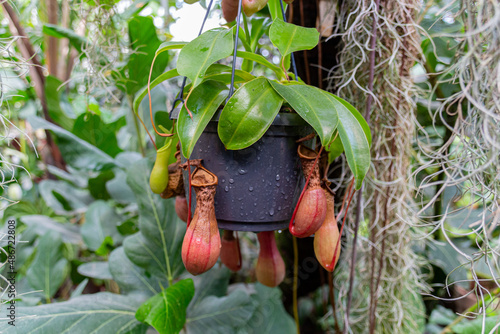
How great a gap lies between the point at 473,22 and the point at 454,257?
811 millimetres

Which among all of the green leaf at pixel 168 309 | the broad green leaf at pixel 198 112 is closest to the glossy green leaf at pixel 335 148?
the broad green leaf at pixel 198 112

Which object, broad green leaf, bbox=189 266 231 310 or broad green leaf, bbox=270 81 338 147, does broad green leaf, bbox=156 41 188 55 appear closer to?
broad green leaf, bbox=270 81 338 147

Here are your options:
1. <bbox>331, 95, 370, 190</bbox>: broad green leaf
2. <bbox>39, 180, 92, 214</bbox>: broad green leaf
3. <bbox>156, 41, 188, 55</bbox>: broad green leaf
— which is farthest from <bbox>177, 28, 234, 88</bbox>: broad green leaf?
<bbox>39, 180, 92, 214</bbox>: broad green leaf

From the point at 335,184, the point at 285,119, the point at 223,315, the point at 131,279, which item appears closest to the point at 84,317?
the point at 131,279

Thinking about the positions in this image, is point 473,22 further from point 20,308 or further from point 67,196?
point 67,196

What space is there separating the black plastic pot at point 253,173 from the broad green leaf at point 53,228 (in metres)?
0.79

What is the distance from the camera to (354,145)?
44 centimetres

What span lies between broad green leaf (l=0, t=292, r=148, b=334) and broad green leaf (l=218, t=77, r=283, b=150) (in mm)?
503

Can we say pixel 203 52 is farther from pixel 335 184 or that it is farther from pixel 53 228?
pixel 53 228

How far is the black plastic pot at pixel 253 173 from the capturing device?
0.48 m

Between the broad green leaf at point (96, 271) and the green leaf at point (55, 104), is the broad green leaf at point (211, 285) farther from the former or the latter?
the green leaf at point (55, 104)

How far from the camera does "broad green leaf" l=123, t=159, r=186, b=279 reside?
2.59 feet

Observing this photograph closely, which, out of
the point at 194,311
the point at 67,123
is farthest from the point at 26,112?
the point at 194,311

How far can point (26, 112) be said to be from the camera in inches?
53.7
